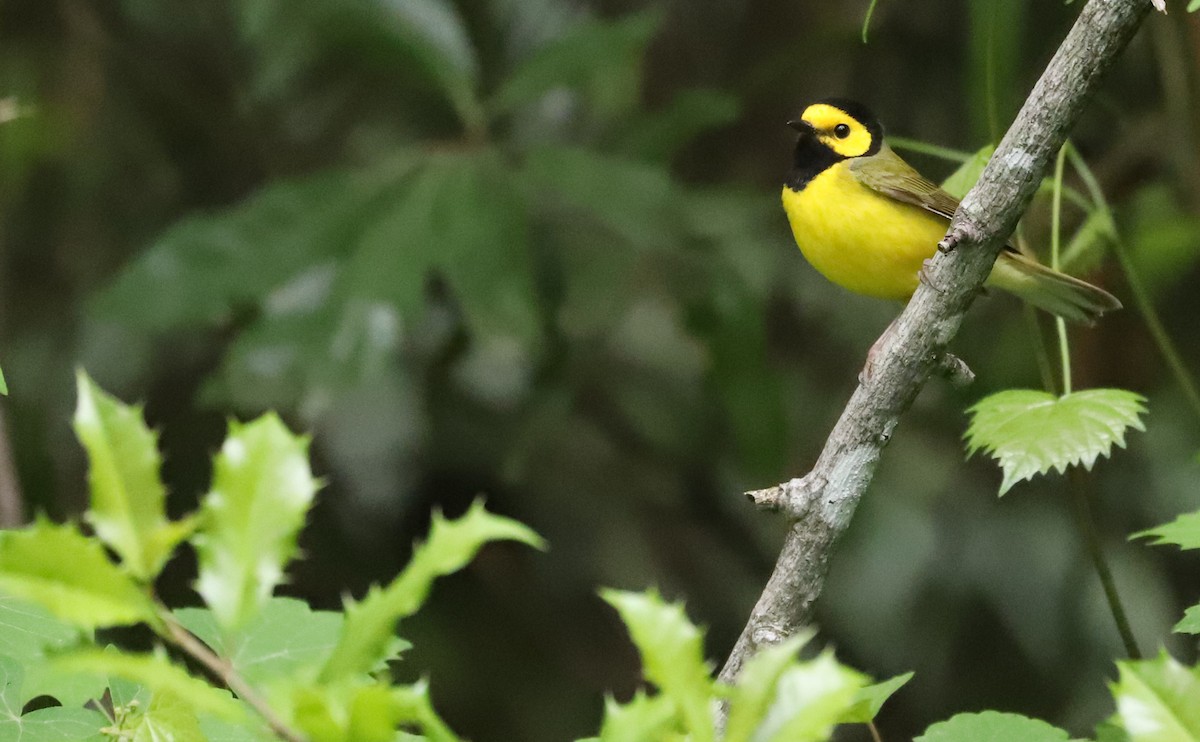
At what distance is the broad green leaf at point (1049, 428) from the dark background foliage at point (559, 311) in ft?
5.31

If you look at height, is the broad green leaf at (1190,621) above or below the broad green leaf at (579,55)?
below

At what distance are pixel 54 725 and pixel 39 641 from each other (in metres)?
0.10


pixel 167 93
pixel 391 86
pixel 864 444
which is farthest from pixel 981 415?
pixel 167 93

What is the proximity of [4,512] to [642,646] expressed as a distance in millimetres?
2853

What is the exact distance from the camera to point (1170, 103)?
148 inches

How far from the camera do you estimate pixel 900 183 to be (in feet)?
8.41

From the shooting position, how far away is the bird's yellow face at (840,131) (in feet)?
9.29

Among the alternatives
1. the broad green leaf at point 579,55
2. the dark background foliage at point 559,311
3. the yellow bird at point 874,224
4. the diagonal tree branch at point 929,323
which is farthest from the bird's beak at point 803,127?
the diagonal tree branch at point 929,323

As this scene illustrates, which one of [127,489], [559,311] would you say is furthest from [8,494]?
[127,489]

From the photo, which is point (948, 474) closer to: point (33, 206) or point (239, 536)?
point (33, 206)

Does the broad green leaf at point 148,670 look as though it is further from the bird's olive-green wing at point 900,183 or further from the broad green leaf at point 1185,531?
the bird's olive-green wing at point 900,183

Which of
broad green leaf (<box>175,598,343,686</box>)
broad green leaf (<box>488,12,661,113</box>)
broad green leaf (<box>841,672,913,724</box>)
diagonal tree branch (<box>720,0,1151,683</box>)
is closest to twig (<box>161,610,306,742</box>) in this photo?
broad green leaf (<box>841,672,913,724</box>)

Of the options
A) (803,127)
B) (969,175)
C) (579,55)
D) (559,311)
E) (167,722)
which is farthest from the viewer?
(559,311)

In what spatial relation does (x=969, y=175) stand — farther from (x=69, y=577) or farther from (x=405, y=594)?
(x=69, y=577)
